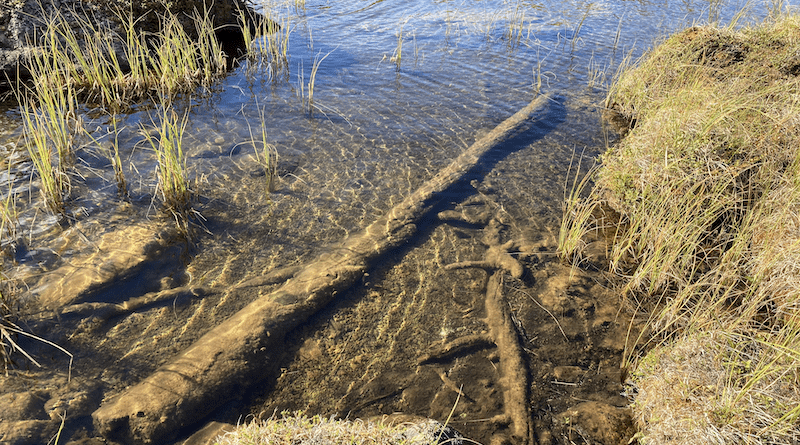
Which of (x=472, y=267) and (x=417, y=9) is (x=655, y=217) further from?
(x=417, y=9)

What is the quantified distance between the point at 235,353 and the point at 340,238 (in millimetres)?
1498

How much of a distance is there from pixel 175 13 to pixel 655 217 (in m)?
8.03

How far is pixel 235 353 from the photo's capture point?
3.11m

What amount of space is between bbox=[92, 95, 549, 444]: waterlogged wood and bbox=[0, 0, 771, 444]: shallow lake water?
0.31 feet

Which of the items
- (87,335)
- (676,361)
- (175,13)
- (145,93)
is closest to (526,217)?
(676,361)

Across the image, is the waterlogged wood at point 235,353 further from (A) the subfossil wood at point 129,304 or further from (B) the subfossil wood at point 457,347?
(B) the subfossil wood at point 457,347

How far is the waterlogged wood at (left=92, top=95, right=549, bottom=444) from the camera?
2709 millimetres

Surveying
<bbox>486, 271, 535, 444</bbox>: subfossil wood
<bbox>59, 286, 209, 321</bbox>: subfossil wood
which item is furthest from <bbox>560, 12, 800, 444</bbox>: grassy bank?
<bbox>59, 286, 209, 321</bbox>: subfossil wood

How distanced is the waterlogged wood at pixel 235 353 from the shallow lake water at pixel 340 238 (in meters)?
0.09

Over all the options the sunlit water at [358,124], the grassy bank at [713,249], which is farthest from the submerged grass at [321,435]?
the sunlit water at [358,124]

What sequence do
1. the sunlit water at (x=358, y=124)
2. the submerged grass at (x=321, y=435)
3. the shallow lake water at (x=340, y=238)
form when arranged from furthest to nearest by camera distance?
1. the sunlit water at (x=358, y=124)
2. the shallow lake water at (x=340, y=238)
3. the submerged grass at (x=321, y=435)

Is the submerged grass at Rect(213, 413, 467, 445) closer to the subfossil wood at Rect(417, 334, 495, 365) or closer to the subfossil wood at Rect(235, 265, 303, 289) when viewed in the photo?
the subfossil wood at Rect(417, 334, 495, 365)

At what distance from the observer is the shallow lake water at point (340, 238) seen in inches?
120

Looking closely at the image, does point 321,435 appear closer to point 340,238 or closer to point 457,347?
Answer: point 457,347
